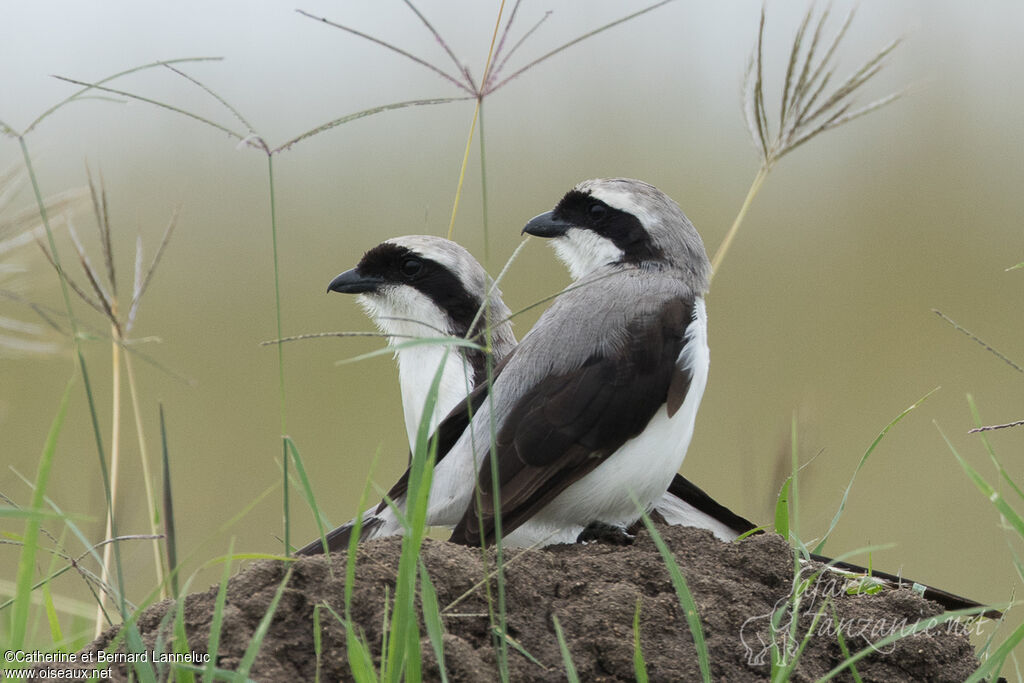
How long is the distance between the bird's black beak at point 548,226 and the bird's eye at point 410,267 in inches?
31.8

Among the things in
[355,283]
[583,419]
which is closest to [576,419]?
[583,419]

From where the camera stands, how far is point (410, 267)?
5.73m

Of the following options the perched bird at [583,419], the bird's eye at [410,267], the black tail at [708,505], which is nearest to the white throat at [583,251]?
the perched bird at [583,419]

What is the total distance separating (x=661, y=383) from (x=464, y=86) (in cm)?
161

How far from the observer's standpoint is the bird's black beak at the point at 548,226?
5.09m

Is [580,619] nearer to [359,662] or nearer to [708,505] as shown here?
[359,662]

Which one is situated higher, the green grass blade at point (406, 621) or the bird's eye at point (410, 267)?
the bird's eye at point (410, 267)

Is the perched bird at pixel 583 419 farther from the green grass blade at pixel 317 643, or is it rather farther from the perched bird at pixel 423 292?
the green grass blade at pixel 317 643

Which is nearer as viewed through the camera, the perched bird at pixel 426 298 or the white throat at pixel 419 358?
the white throat at pixel 419 358

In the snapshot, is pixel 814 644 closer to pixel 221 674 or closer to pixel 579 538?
pixel 579 538

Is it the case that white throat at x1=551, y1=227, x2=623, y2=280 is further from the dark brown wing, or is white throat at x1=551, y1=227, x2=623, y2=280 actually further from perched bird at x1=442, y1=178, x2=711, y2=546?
the dark brown wing

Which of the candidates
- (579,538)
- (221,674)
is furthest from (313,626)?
(579,538)

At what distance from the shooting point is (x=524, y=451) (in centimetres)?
413

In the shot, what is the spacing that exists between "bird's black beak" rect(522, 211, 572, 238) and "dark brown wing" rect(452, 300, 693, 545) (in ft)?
2.84
